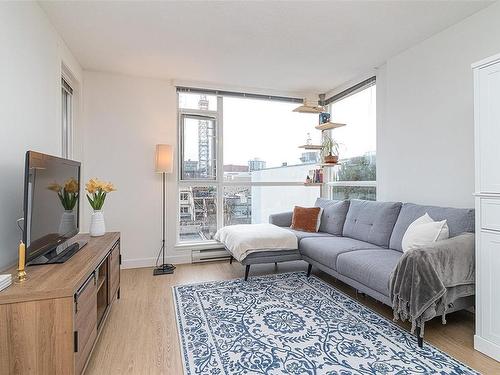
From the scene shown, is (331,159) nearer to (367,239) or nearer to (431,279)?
(367,239)

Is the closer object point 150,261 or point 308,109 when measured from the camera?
point 150,261

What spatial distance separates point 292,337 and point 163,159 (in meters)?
2.59

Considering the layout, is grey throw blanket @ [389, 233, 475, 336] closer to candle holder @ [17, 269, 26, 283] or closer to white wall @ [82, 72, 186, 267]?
candle holder @ [17, 269, 26, 283]

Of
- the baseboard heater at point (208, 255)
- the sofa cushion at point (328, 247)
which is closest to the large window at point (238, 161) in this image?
the baseboard heater at point (208, 255)

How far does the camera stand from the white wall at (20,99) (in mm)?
1751

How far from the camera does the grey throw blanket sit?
1.87 m

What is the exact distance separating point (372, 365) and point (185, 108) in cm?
367

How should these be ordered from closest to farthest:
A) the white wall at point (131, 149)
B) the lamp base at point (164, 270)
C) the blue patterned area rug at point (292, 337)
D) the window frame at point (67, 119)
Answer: the blue patterned area rug at point (292, 337), the window frame at point (67, 119), the lamp base at point (164, 270), the white wall at point (131, 149)

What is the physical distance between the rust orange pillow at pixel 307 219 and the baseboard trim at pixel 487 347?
2049 mm

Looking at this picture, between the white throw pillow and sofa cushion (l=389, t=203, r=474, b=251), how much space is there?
0.23 feet

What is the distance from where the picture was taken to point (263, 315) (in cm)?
240

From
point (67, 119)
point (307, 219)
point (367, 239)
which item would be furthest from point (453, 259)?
point (67, 119)

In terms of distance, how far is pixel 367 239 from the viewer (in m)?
3.10

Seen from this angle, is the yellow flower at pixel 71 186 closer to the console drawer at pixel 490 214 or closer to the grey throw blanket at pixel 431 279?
the grey throw blanket at pixel 431 279
